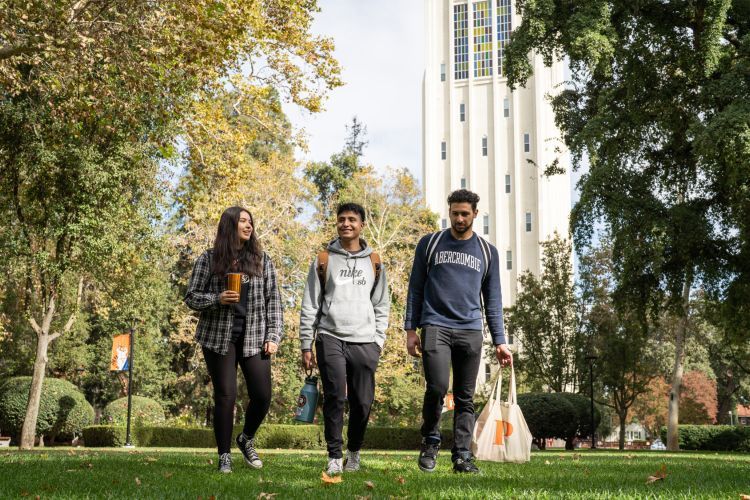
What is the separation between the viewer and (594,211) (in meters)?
19.1

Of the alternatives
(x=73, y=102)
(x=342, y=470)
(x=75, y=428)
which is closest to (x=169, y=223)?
(x=75, y=428)

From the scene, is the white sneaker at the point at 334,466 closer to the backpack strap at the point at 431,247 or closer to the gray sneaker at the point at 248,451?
the gray sneaker at the point at 248,451

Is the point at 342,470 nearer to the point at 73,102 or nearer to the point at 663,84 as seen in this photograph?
the point at 73,102

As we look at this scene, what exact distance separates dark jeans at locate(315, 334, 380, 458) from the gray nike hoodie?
83mm

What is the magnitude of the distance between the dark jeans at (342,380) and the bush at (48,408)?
2529 cm

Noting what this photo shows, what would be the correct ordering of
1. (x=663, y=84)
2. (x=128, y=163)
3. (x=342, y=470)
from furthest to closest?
(x=663, y=84) < (x=128, y=163) < (x=342, y=470)

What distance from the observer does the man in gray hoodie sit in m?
6.27

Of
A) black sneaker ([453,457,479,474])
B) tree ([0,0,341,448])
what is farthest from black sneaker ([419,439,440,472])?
tree ([0,0,341,448])

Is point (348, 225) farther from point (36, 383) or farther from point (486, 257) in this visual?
point (36, 383)

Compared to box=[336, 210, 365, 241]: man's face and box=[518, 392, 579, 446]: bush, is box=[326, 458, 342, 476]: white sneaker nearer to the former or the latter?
box=[336, 210, 365, 241]: man's face

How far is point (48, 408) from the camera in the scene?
2930 centimetres

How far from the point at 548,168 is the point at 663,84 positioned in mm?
5003

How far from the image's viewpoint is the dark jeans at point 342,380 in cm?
624

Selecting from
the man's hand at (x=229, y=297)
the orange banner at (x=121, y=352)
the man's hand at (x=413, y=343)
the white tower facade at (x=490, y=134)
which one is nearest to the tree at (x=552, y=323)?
the orange banner at (x=121, y=352)
